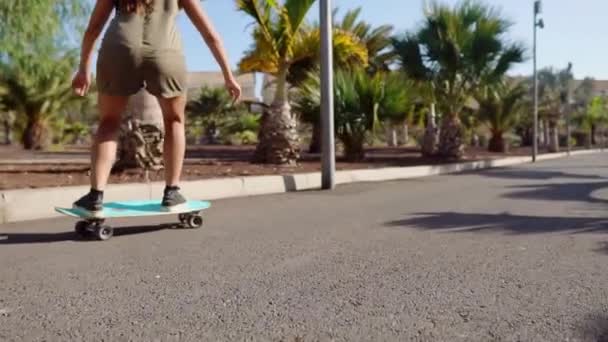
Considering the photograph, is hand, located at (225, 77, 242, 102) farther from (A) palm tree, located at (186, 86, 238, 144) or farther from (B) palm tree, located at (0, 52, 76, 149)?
(A) palm tree, located at (186, 86, 238, 144)

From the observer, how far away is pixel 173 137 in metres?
4.54

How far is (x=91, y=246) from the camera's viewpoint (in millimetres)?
3955

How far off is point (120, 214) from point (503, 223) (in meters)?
3.22

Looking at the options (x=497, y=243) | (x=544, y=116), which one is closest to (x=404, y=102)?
(x=497, y=243)

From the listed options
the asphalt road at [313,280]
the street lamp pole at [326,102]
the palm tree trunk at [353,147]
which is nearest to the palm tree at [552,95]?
the palm tree trunk at [353,147]

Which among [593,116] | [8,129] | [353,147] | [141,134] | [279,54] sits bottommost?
[353,147]

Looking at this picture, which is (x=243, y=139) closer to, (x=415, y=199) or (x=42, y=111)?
(x=42, y=111)

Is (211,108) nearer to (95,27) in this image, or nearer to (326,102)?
(326,102)

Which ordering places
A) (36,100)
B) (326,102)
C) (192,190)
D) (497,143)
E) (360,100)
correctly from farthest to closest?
(497,143) < (36,100) < (360,100) < (326,102) < (192,190)

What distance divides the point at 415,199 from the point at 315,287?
15.1 feet

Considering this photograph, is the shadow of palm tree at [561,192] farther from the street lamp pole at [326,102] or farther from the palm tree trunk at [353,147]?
the palm tree trunk at [353,147]

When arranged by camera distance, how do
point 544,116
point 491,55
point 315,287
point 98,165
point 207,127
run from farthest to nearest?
point 544,116 < point 207,127 < point 491,55 < point 98,165 < point 315,287

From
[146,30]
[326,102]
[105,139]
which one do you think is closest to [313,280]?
[105,139]

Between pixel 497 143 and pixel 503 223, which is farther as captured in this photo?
pixel 497 143
